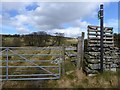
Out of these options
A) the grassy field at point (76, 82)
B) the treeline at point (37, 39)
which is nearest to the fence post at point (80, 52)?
the grassy field at point (76, 82)

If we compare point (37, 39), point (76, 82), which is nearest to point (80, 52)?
point (76, 82)

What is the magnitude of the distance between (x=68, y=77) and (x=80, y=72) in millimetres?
591

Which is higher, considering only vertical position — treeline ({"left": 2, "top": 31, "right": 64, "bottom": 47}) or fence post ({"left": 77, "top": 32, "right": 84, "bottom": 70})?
treeline ({"left": 2, "top": 31, "right": 64, "bottom": 47})

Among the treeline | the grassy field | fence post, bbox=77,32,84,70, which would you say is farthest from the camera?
the treeline

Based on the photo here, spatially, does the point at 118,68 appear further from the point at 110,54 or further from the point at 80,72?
the point at 80,72

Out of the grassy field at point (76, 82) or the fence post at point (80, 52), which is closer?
the grassy field at point (76, 82)

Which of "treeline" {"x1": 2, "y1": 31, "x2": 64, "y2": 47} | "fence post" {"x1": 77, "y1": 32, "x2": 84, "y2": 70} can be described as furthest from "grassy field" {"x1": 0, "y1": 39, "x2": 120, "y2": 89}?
"treeline" {"x1": 2, "y1": 31, "x2": 64, "y2": 47}

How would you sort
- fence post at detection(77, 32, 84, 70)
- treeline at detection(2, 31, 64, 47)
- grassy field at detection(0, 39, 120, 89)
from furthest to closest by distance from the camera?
treeline at detection(2, 31, 64, 47) < fence post at detection(77, 32, 84, 70) < grassy field at detection(0, 39, 120, 89)

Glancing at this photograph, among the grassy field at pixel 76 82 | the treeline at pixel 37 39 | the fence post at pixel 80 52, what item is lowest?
the grassy field at pixel 76 82

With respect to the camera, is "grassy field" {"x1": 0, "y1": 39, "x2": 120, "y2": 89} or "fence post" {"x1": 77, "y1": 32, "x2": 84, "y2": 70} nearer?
"grassy field" {"x1": 0, "y1": 39, "x2": 120, "y2": 89}

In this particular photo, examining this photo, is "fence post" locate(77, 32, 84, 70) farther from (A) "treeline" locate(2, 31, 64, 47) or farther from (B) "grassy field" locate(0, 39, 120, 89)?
(A) "treeline" locate(2, 31, 64, 47)

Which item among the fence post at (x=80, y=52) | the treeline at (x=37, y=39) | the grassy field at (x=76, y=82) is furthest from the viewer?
the treeline at (x=37, y=39)

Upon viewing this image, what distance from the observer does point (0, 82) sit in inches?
260

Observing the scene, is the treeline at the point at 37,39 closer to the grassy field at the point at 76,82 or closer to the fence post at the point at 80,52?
the fence post at the point at 80,52
